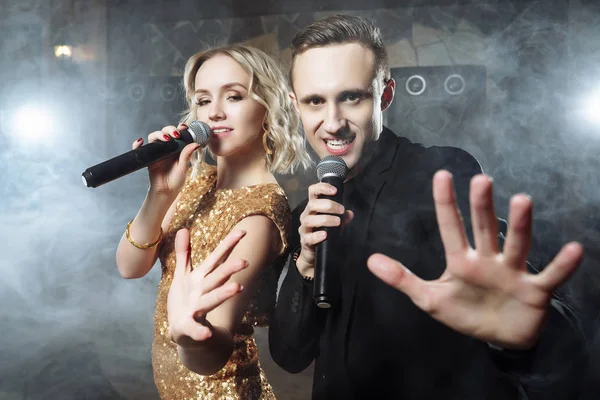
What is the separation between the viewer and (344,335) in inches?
48.9

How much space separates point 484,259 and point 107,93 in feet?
4.67

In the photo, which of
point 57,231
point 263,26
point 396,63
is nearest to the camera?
point 396,63

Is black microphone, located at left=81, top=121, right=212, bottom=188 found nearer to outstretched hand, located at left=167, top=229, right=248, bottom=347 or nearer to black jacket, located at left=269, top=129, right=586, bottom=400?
outstretched hand, located at left=167, top=229, right=248, bottom=347

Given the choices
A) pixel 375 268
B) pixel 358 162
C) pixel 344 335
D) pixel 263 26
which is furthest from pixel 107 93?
pixel 375 268

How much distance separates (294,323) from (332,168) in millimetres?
369

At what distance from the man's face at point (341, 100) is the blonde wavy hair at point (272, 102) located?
0.12 m

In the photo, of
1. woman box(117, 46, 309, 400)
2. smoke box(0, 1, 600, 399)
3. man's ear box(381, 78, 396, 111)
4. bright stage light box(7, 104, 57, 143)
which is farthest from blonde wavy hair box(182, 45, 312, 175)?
bright stage light box(7, 104, 57, 143)

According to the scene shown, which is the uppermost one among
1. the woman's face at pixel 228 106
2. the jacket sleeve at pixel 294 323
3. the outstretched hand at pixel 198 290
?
Answer: the woman's face at pixel 228 106

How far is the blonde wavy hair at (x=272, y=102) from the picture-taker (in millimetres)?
1319

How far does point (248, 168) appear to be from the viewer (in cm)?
136

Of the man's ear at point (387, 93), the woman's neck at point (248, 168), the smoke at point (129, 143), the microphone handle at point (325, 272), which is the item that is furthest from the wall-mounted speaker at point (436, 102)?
the microphone handle at point (325, 272)

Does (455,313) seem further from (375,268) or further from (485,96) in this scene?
(485,96)

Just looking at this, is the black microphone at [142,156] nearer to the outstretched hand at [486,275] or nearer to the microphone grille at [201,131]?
the microphone grille at [201,131]

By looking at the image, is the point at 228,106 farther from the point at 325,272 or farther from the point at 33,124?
the point at 33,124
